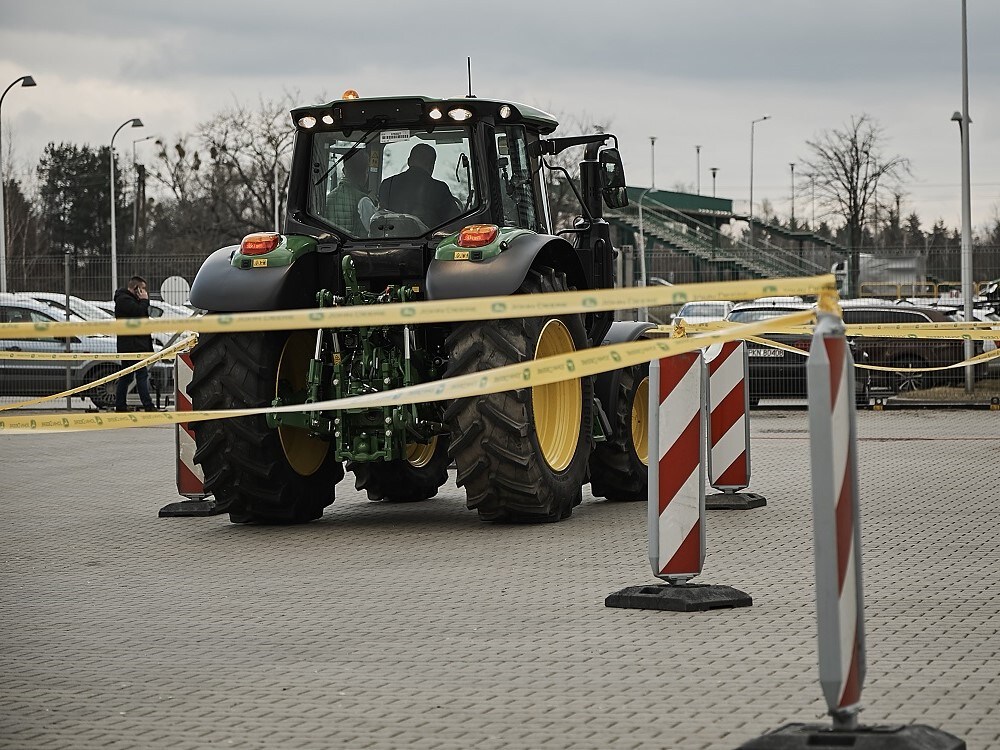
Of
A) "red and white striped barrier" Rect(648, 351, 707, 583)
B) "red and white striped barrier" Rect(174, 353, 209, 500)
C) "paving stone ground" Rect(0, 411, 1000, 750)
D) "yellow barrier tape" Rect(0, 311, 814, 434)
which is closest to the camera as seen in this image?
"paving stone ground" Rect(0, 411, 1000, 750)

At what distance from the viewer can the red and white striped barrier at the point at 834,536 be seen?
473 cm

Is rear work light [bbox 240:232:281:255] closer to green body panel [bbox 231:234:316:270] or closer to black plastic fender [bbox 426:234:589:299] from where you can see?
green body panel [bbox 231:234:316:270]

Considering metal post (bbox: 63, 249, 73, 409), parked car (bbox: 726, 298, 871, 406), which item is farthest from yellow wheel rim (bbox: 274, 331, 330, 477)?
metal post (bbox: 63, 249, 73, 409)

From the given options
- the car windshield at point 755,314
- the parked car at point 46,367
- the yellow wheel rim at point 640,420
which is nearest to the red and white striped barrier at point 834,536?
the yellow wheel rim at point 640,420

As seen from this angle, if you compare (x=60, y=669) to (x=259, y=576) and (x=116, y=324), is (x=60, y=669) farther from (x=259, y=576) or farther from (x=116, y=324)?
(x=259, y=576)

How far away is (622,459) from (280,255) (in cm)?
323

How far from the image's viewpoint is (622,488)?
40.0ft

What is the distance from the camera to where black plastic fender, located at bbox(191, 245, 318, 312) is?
10.4 metres

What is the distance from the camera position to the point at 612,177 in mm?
11773

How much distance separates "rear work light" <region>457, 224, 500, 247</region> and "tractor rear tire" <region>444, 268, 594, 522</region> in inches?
15.0

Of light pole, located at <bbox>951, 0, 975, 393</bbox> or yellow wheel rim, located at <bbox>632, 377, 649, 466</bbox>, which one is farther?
light pole, located at <bbox>951, 0, 975, 393</bbox>

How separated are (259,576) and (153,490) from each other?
17.9ft

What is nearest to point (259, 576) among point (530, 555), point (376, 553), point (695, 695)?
point (376, 553)

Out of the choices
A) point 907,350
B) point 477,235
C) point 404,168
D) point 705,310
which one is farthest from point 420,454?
point 705,310
